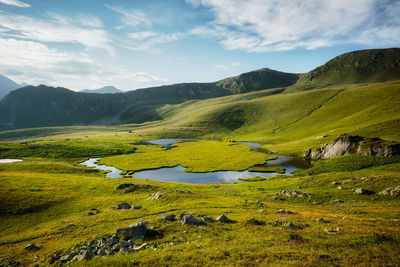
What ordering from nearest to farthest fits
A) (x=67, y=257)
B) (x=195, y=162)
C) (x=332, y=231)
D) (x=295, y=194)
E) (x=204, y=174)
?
(x=67, y=257) < (x=332, y=231) < (x=295, y=194) < (x=204, y=174) < (x=195, y=162)

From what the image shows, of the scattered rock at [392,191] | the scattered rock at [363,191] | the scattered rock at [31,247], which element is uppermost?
the scattered rock at [31,247]

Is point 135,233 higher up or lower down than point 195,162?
higher up

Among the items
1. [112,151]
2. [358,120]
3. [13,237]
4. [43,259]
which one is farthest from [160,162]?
[358,120]

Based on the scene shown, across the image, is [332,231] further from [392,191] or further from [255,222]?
[392,191]

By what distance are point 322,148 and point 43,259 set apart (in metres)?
95.8

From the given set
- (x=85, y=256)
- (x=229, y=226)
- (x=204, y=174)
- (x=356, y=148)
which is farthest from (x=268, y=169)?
(x=85, y=256)

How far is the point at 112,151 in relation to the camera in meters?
137

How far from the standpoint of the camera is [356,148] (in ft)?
219

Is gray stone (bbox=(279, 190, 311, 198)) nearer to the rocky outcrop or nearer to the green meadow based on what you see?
the green meadow

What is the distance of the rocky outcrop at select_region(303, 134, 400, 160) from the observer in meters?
57.3

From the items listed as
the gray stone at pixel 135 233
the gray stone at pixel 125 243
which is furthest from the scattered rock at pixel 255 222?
the gray stone at pixel 125 243

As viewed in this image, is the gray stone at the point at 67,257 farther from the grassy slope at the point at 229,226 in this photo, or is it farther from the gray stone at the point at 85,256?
the grassy slope at the point at 229,226

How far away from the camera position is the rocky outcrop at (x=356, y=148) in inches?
2255

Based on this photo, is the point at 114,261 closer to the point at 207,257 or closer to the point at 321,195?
the point at 207,257
